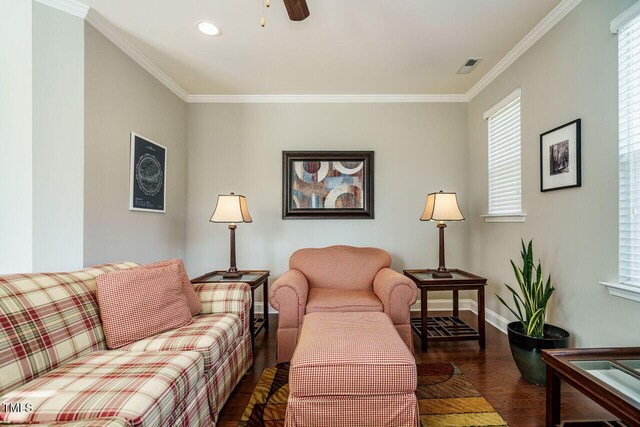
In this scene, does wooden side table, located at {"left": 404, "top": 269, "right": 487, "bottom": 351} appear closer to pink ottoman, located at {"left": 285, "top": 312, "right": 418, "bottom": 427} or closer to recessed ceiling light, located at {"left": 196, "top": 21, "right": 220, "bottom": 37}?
pink ottoman, located at {"left": 285, "top": 312, "right": 418, "bottom": 427}

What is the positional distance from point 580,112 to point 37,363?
317 centimetres

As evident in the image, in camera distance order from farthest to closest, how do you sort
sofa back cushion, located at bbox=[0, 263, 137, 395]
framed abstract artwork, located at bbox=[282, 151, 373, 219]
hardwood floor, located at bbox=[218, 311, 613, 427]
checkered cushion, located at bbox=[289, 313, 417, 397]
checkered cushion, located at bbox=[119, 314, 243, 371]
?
framed abstract artwork, located at bbox=[282, 151, 373, 219]
hardwood floor, located at bbox=[218, 311, 613, 427]
checkered cushion, located at bbox=[119, 314, 243, 371]
checkered cushion, located at bbox=[289, 313, 417, 397]
sofa back cushion, located at bbox=[0, 263, 137, 395]

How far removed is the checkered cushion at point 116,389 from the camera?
0.92 metres

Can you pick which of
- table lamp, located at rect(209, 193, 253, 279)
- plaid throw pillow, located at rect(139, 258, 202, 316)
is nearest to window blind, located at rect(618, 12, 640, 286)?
plaid throw pillow, located at rect(139, 258, 202, 316)

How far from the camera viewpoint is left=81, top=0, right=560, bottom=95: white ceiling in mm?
1888

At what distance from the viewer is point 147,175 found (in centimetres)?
252

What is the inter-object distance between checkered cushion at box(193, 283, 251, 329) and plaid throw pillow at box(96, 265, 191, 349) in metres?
0.24

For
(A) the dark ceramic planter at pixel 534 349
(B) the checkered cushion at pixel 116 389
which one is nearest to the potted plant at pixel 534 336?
(A) the dark ceramic planter at pixel 534 349

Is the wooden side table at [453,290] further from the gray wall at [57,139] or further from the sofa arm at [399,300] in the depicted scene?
the gray wall at [57,139]

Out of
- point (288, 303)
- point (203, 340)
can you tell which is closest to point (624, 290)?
point (288, 303)

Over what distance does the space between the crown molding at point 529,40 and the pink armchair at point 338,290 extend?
2.05m

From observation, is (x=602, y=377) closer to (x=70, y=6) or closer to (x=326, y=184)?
(x=326, y=184)

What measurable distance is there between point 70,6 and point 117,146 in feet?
3.02

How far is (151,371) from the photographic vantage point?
1149 millimetres
